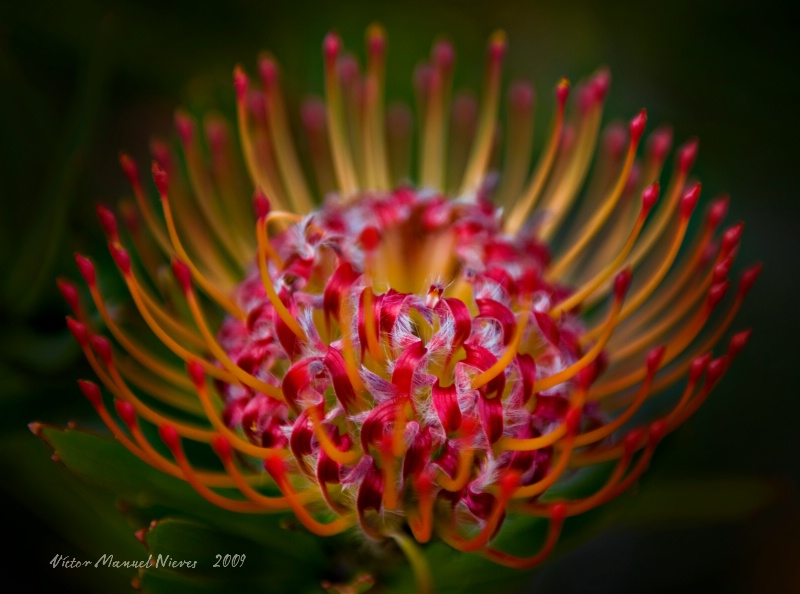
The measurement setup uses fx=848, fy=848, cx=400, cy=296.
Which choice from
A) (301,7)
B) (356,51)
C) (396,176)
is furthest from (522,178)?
(301,7)

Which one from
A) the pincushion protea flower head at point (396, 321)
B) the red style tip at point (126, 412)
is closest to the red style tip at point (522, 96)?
the pincushion protea flower head at point (396, 321)

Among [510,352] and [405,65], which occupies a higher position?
[405,65]

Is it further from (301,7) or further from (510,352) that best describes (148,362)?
(301,7)

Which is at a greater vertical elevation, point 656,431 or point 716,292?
point 716,292

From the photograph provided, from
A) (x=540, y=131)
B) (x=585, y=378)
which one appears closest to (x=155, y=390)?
(x=585, y=378)

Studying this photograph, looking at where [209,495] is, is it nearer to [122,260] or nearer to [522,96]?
[122,260]

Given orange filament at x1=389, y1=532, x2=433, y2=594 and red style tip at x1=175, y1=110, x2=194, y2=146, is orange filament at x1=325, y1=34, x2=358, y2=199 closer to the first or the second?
red style tip at x1=175, y1=110, x2=194, y2=146
